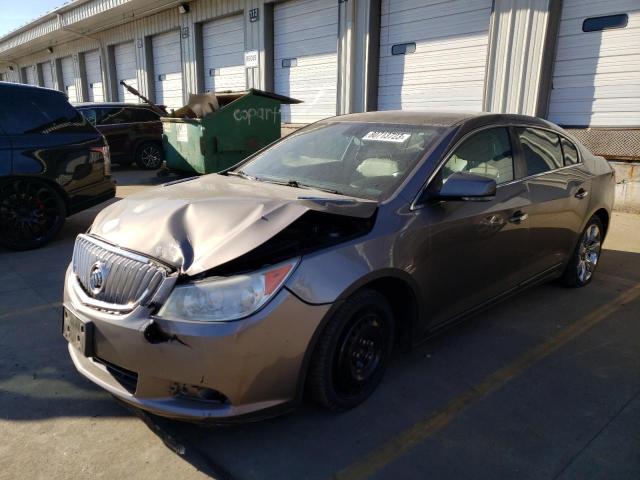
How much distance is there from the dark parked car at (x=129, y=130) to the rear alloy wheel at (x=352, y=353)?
10.6m

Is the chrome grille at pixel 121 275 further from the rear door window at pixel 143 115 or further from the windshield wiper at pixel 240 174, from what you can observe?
the rear door window at pixel 143 115

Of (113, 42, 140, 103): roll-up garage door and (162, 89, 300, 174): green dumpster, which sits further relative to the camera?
(113, 42, 140, 103): roll-up garage door

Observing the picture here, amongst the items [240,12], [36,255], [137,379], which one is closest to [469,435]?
[137,379]

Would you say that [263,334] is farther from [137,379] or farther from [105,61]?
[105,61]

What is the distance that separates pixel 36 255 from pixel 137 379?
4.08 meters

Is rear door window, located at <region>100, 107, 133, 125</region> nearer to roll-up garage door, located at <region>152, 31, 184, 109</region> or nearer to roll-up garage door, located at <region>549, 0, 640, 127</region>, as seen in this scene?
roll-up garage door, located at <region>152, 31, 184, 109</region>

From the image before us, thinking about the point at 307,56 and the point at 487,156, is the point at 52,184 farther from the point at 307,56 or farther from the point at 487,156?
the point at 307,56

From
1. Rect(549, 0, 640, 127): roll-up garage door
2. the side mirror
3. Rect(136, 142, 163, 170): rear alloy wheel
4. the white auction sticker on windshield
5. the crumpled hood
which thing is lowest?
Rect(136, 142, 163, 170): rear alloy wheel

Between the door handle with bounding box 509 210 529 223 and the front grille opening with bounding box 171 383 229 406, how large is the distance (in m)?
2.28

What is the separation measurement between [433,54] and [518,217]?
7.11 m

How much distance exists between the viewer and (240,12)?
1350cm

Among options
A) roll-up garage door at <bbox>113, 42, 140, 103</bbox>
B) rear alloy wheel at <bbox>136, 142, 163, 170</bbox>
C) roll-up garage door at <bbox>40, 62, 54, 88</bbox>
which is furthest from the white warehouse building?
roll-up garage door at <bbox>40, 62, 54, 88</bbox>

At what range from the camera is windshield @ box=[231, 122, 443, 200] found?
298cm

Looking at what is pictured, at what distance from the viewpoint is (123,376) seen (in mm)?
2322
